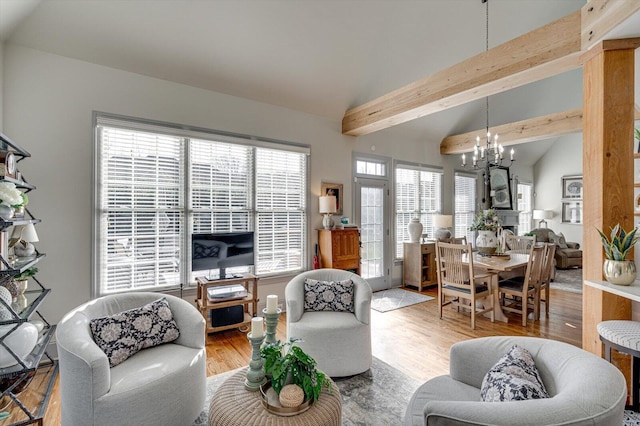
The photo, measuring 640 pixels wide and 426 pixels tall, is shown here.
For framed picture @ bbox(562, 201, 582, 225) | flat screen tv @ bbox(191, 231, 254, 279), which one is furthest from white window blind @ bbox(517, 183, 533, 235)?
flat screen tv @ bbox(191, 231, 254, 279)

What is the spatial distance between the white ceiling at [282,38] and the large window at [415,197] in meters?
1.97

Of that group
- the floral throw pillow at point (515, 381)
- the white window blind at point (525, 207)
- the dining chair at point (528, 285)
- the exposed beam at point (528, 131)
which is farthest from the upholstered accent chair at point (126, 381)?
the white window blind at point (525, 207)

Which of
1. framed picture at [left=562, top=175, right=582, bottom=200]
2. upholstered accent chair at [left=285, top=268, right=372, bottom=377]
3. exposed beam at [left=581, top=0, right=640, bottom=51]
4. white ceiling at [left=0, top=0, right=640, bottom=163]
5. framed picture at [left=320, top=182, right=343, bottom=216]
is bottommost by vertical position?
upholstered accent chair at [left=285, top=268, right=372, bottom=377]

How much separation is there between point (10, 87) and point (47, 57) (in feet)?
1.41

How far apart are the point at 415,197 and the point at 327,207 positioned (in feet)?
8.40

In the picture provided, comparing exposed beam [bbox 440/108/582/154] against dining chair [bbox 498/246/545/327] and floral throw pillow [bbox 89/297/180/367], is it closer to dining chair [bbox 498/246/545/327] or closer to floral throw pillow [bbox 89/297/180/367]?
dining chair [bbox 498/246/545/327]

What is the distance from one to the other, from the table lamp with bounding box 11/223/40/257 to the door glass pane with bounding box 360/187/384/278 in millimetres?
4218

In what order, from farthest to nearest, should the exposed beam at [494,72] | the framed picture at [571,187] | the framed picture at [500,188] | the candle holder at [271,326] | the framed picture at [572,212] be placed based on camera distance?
the framed picture at [572,212] → the framed picture at [571,187] → the framed picture at [500,188] → the exposed beam at [494,72] → the candle holder at [271,326]

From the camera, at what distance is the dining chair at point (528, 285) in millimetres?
3768

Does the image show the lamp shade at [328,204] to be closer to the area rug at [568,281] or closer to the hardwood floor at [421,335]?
the hardwood floor at [421,335]

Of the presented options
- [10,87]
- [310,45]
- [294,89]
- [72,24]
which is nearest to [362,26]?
[310,45]

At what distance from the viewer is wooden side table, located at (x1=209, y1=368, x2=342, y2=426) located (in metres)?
1.37

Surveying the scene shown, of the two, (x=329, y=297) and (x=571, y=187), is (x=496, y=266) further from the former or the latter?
(x=571, y=187)

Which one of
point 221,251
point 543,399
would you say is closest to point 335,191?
point 221,251
